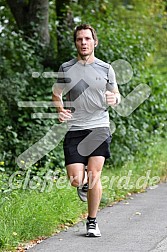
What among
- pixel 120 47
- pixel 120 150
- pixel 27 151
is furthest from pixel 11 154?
pixel 120 47

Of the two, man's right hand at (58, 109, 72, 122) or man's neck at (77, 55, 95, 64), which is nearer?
man's right hand at (58, 109, 72, 122)

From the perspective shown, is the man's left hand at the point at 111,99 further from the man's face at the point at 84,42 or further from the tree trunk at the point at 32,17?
the tree trunk at the point at 32,17

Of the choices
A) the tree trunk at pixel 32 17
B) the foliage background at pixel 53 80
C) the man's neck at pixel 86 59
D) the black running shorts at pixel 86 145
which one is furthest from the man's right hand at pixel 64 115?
the tree trunk at pixel 32 17

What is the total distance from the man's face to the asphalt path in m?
1.80

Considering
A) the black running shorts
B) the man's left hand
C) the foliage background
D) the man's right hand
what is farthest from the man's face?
the foliage background

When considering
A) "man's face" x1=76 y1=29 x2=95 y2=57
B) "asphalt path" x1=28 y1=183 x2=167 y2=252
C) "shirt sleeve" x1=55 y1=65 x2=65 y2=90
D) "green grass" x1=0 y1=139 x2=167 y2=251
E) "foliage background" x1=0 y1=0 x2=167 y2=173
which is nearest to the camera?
"asphalt path" x1=28 y1=183 x2=167 y2=252

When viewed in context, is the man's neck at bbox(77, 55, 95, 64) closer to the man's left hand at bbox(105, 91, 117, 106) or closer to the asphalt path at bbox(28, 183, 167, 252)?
the man's left hand at bbox(105, 91, 117, 106)

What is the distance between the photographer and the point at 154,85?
41.9 ft

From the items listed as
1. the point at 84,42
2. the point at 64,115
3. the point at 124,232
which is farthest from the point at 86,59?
the point at 124,232

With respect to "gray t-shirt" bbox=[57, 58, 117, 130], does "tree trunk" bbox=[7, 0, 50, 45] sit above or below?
above

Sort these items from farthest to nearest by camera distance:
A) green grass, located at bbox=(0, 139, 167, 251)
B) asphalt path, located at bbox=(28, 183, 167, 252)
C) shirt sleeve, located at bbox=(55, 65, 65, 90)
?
shirt sleeve, located at bbox=(55, 65, 65, 90)
green grass, located at bbox=(0, 139, 167, 251)
asphalt path, located at bbox=(28, 183, 167, 252)

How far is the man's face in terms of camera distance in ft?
21.7

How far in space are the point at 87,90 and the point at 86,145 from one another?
537 millimetres

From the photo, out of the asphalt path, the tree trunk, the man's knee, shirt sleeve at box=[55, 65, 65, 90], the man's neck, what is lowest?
the asphalt path
